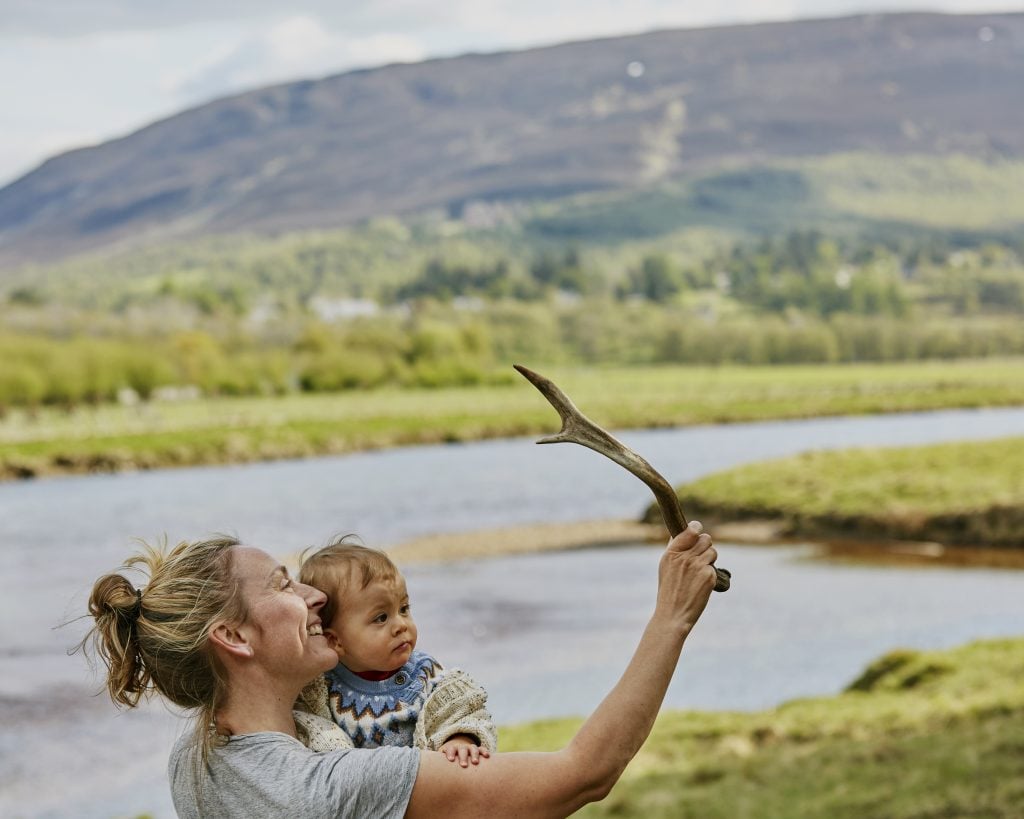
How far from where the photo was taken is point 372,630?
2.63 m

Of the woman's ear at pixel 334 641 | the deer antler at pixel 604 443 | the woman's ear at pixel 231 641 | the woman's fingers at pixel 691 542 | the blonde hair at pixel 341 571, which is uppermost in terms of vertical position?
the deer antler at pixel 604 443

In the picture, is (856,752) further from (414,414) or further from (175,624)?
(414,414)

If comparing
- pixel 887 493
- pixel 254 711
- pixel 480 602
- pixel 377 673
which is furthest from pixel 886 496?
pixel 254 711

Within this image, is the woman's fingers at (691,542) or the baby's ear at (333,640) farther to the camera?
the baby's ear at (333,640)

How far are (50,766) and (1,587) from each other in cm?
1919

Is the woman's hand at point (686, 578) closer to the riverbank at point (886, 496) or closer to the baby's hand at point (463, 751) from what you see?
the baby's hand at point (463, 751)

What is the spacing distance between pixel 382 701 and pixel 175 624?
39 cm

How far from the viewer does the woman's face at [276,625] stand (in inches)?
99.0

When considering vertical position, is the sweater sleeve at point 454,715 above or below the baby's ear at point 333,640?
below

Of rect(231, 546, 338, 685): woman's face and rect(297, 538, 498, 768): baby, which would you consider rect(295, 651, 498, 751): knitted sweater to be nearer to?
rect(297, 538, 498, 768): baby

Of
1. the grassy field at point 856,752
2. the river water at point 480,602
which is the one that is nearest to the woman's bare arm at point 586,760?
the river water at point 480,602

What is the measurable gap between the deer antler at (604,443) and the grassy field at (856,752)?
749cm

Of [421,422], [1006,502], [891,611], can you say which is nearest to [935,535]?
[1006,502]

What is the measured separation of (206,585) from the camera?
A: 2525 mm
